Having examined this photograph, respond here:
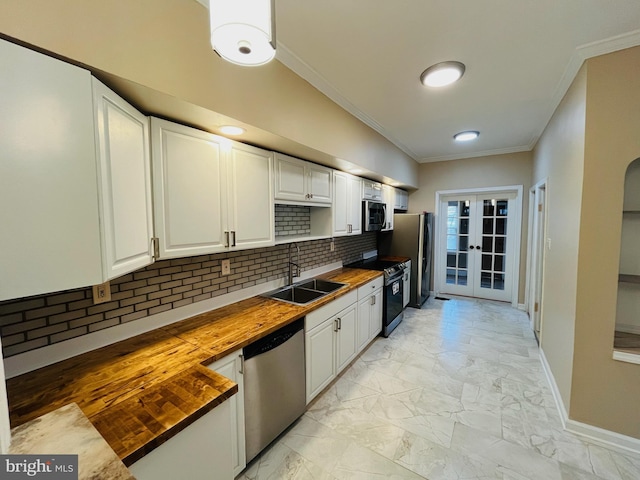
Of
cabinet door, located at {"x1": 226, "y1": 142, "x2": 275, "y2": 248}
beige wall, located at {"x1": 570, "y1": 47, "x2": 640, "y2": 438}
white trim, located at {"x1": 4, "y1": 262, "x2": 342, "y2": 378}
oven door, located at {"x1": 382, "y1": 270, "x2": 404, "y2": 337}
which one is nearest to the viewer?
white trim, located at {"x1": 4, "y1": 262, "x2": 342, "y2": 378}

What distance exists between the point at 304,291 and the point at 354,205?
4.25 ft

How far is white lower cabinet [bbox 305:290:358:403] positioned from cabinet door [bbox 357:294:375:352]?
0.12 m

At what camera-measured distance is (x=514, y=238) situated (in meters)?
4.57

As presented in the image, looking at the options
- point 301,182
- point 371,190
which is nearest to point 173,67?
point 301,182

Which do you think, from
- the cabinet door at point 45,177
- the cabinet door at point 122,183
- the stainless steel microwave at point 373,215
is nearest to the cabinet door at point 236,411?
the cabinet door at point 122,183

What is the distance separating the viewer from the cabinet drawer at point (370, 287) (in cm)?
289

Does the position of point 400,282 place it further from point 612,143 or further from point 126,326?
point 126,326

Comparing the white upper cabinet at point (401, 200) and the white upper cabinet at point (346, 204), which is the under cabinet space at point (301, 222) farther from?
the white upper cabinet at point (401, 200)

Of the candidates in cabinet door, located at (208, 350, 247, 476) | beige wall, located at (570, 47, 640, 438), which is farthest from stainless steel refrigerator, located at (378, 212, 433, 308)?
cabinet door, located at (208, 350, 247, 476)

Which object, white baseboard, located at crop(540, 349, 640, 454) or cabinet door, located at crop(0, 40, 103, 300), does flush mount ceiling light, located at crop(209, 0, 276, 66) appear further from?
white baseboard, located at crop(540, 349, 640, 454)

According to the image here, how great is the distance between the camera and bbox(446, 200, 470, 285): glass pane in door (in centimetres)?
512

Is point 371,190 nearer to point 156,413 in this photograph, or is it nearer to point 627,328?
point 627,328

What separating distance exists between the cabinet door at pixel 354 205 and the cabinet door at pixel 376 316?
863mm

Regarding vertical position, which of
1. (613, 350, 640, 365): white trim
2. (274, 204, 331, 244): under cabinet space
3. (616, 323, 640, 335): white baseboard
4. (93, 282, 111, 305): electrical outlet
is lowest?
(613, 350, 640, 365): white trim
